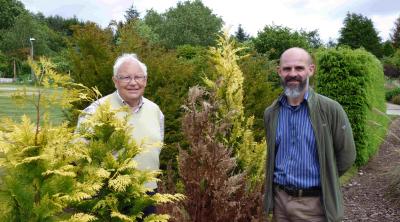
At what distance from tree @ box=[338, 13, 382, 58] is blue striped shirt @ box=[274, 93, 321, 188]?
4663 cm

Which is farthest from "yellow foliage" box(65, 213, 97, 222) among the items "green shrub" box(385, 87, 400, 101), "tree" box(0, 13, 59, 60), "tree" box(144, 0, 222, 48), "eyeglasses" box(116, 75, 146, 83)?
"tree" box(0, 13, 59, 60)

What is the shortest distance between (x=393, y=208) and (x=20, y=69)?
4506 cm

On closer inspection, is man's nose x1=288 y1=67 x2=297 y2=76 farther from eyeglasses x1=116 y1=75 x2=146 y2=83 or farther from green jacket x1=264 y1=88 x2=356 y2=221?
eyeglasses x1=116 y1=75 x2=146 y2=83

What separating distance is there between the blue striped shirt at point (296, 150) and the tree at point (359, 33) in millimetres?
46628

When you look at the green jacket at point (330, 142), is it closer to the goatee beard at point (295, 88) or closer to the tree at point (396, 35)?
the goatee beard at point (295, 88)

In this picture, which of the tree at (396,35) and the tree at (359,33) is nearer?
the tree at (359,33)

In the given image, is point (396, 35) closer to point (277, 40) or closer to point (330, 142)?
point (277, 40)

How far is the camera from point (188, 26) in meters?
53.7

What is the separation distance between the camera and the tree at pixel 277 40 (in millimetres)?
17094

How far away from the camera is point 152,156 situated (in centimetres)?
370

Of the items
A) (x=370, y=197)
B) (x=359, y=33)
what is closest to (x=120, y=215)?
(x=370, y=197)

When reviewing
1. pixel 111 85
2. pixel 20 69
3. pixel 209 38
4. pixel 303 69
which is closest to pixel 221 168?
pixel 303 69

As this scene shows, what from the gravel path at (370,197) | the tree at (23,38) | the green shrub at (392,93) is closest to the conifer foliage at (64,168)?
the gravel path at (370,197)

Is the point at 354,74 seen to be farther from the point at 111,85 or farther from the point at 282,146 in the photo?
the point at 282,146
